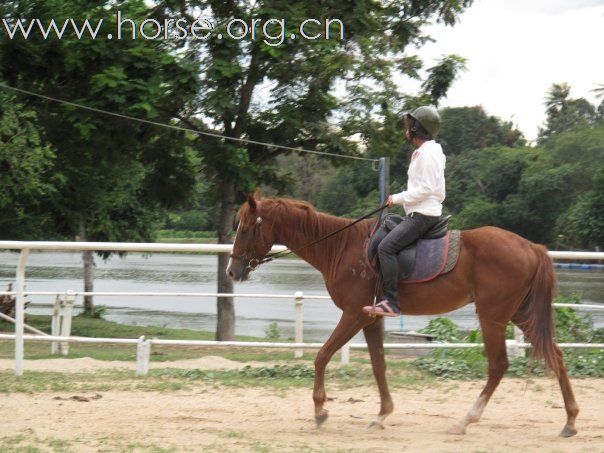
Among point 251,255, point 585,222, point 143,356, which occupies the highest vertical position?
point 585,222

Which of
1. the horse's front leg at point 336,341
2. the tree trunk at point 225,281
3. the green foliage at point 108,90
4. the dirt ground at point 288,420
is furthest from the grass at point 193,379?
the tree trunk at point 225,281

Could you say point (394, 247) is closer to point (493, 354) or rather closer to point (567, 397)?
point (493, 354)

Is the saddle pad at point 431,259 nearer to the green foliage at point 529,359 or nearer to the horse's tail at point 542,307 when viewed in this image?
the horse's tail at point 542,307

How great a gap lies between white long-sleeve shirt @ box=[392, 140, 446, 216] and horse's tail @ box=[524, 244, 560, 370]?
0.99m

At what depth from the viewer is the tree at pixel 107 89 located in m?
14.8

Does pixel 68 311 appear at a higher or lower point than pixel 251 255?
lower

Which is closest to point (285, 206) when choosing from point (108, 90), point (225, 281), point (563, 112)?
point (108, 90)

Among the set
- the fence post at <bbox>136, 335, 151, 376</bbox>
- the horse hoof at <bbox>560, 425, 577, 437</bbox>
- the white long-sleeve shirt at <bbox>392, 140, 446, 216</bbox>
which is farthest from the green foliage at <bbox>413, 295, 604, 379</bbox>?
the fence post at <bbox>136, 335, 151, 376</bbox>

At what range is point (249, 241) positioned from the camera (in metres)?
7.44

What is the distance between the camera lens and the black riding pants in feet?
23.3

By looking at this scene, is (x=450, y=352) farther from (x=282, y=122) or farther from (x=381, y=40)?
(x=381, y=40)

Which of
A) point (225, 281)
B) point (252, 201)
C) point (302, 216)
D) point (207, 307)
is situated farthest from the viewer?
point (207, 307)

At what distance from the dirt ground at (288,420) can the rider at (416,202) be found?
113cm

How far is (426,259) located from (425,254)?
44mm
